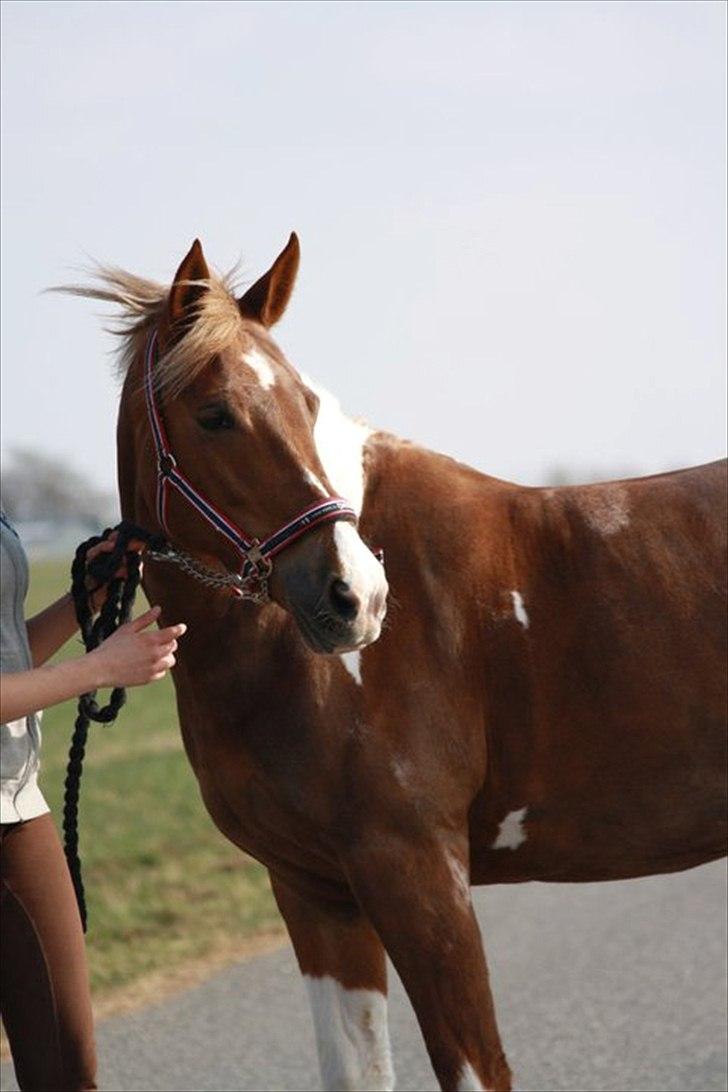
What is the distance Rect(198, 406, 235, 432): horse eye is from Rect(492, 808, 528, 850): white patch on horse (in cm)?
109

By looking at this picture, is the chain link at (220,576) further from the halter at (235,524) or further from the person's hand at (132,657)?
the person's hand at (132,657)

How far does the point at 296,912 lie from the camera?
3902mm

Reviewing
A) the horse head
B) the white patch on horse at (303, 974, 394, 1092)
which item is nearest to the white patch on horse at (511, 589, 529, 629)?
the horse head

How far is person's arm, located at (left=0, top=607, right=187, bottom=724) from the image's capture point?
333cm

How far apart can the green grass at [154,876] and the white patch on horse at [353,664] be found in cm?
102

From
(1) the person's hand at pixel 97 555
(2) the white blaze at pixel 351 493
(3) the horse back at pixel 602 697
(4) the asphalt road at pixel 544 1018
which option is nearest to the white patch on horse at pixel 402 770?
(3) the horse back at pixel 602 697

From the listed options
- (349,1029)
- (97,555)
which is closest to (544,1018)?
(349,1029)

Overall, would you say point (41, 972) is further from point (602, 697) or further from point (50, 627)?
point (602, 697)

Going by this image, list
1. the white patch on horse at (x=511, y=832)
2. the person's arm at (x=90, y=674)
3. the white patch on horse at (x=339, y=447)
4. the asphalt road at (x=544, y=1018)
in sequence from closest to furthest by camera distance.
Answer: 1. the person's arm at (x=90, y=674)
2. the white patch on horse at (x=339, y=447)
3. the white patch on horse at (x=511, y=832)
4. the asphalt road at (x=544, y=1018)

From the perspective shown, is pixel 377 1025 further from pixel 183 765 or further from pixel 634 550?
pixel 183 765

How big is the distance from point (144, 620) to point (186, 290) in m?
0.68

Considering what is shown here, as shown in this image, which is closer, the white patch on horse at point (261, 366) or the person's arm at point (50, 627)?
the white patch on horse at point (261, 366)

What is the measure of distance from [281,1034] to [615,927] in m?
1.89

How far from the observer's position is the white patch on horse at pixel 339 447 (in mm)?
3688
